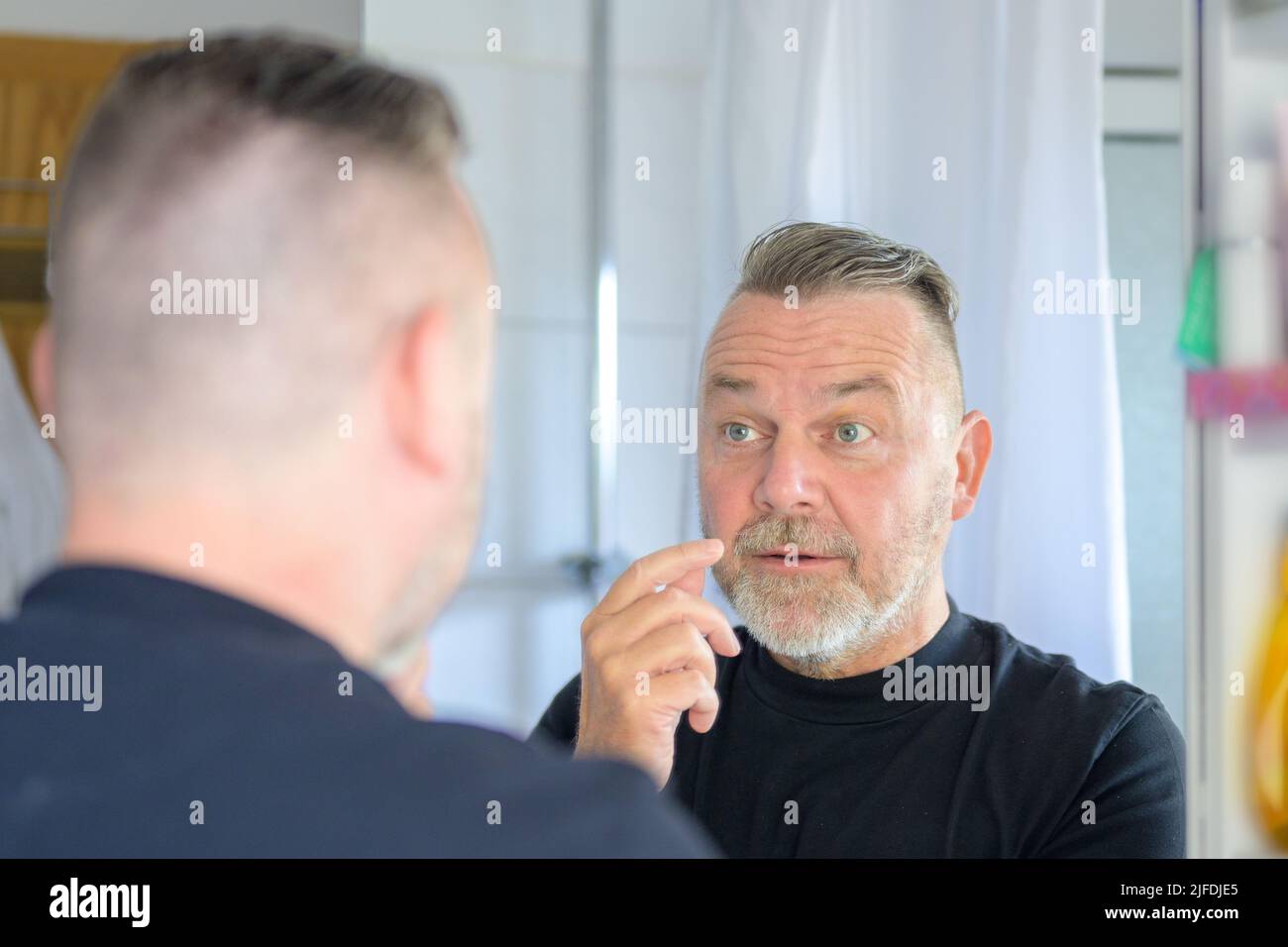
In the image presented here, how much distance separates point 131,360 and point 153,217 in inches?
2.3

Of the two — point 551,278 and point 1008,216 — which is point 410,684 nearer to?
point 1008,216

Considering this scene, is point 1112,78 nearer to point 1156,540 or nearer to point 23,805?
point 1156,540

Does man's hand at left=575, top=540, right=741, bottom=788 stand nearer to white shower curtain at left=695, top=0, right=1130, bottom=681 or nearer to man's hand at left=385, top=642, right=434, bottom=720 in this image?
man's hand at left=385, top=642, right=434, bottom=720

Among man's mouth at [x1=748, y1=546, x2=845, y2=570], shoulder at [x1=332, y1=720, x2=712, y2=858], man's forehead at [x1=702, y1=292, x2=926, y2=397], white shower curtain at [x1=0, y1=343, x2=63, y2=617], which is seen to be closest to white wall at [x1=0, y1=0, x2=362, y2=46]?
white shower curtain at [x1=0, y1=343, x2=63, y2=617]

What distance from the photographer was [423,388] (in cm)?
53

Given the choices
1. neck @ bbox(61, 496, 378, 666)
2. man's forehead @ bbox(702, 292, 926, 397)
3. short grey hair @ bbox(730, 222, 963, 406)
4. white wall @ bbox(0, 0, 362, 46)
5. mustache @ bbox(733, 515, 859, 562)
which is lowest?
mustache @ bbox(733, 515, 859, 562)

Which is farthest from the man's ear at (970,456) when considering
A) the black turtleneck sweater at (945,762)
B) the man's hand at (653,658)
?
the man's hand at (653,658)

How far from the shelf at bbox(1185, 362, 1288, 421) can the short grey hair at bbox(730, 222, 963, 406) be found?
28cm

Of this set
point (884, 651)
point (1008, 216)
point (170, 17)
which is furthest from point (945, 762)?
point (170, 17)

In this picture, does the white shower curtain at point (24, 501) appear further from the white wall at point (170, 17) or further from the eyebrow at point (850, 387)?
the eyebrow at point (850, 387)

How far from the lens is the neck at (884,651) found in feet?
3.15

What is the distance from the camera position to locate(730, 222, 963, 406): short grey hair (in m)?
0.98
